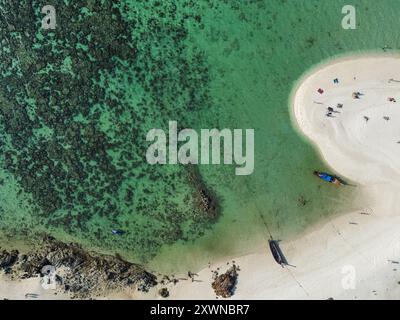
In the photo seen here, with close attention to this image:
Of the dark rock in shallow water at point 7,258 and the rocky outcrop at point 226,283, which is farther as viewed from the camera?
the dark rock in shallow water at point 7,258

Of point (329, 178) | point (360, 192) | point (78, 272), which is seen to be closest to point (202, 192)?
point (329, 178)

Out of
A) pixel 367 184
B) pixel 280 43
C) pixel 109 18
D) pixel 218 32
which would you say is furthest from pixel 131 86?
pixel 367 184

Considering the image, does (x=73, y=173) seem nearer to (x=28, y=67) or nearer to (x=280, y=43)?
(x=28, y=67)

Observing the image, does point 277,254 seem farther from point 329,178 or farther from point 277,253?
point 329,178

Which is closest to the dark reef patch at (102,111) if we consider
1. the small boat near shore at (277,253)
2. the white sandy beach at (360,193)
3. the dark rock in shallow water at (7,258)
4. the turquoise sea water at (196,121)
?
the turquoise sea water at (196,121)

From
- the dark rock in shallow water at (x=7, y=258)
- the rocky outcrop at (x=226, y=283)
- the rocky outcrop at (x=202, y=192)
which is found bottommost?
the rocky outcrop at (x=226, y=283)

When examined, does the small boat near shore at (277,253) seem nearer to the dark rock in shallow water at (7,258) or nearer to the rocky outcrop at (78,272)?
the rocky outcrop at (78,272)
